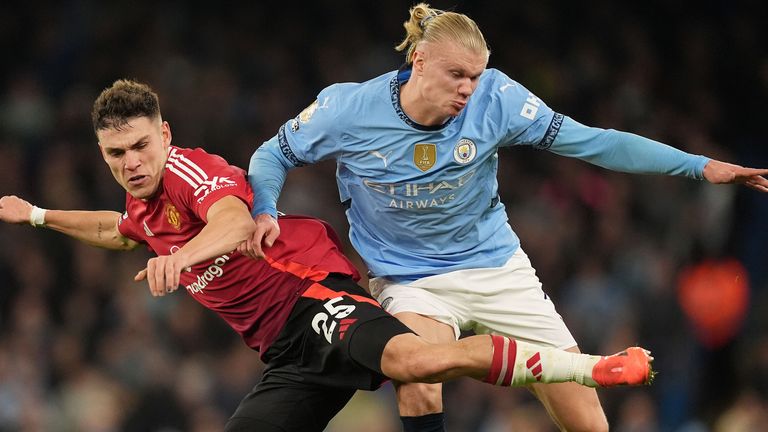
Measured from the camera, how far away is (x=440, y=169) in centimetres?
470

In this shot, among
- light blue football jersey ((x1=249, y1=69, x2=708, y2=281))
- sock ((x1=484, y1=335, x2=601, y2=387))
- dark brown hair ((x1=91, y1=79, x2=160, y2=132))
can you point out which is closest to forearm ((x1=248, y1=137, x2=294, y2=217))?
light blue football jersey ((x1=249, y1=69, x2=708, y2=281))

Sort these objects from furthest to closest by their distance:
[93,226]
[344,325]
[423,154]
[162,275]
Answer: [93,226]
[423,154]
[344,325]
[162,275]

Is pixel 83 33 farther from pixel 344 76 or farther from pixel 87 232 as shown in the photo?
pixel 87 232

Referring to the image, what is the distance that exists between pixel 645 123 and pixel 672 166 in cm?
542

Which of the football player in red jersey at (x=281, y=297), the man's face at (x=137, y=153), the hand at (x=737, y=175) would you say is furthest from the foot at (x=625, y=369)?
the man's face at (x=137, y=153)

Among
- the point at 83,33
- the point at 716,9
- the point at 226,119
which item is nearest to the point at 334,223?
the point at 226,119

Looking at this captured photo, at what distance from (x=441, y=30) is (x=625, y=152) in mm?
883

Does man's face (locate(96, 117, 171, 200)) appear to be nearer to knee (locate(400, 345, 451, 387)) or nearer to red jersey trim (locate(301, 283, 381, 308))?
red jersey trim (locate(301, 283, 381, 308))

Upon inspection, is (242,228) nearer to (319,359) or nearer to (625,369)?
(319,359)

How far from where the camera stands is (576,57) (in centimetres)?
1050

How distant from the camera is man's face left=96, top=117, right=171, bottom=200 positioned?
4.47 m

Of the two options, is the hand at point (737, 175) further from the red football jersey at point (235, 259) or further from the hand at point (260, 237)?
the hand at point (260, 237)

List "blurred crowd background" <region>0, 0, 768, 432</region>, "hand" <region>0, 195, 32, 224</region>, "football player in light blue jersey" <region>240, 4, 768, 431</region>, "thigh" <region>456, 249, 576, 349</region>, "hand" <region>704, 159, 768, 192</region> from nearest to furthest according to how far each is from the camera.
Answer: "hand" <region>704, 159, 768, 192</region> < "football player in light blue jersey" <region>240, 4, 768, 431</region> < "thigh" <region>456, 249, 576, 349</region> < "hand" <region>0, 195, 32, 224</region> < "blurred crowd background" <region>0, 0, 768, 432</region>

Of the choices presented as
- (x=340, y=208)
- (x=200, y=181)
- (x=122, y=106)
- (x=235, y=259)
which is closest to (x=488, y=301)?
(x=235, y=259)
